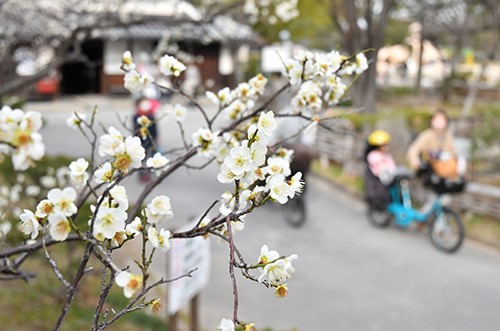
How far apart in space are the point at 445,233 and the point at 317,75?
537 cm

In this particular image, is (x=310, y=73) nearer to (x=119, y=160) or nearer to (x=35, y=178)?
(x=119, y=160)

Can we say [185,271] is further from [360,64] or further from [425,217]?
[425,217]

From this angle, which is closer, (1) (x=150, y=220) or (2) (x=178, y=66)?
(1) (x=150, y=220)

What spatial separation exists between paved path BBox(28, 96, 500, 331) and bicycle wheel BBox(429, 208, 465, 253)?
0.37 ft

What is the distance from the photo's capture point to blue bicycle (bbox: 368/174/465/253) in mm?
6977

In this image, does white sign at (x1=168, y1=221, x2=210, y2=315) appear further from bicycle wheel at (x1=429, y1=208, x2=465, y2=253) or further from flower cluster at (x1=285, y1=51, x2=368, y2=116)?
bicycle wheel at (x1=429, y1=208, x2=465, y2=253)

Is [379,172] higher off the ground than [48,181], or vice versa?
[48,181]

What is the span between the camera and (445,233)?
23.4 feet

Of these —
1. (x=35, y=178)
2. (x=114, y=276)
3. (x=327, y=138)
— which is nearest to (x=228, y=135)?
(x=114, y=276)

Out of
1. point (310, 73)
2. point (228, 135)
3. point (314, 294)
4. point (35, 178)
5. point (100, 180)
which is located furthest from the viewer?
point (35, 178)

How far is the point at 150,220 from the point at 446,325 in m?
4.27

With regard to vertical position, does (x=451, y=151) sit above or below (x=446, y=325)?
above

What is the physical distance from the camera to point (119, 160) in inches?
62.0

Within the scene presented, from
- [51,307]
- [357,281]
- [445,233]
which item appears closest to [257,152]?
[51,307]
